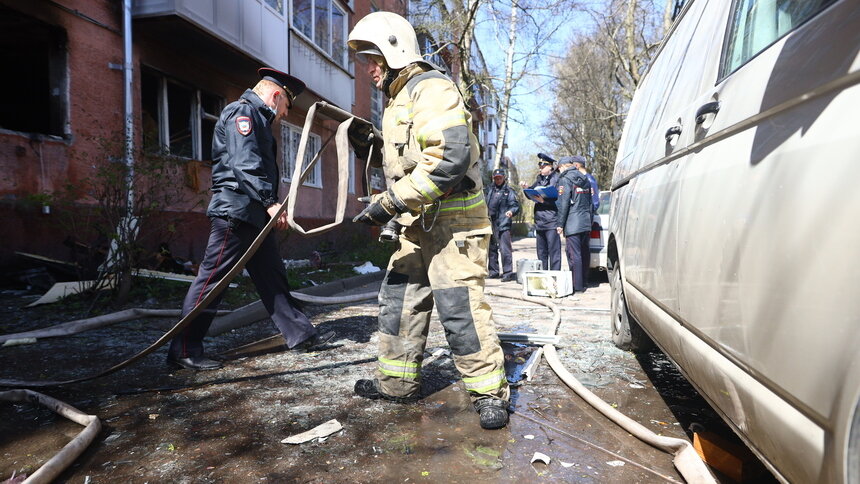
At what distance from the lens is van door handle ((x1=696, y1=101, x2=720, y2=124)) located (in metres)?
1.67

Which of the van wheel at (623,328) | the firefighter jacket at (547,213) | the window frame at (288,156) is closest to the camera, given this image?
the van wheel at (623,328)

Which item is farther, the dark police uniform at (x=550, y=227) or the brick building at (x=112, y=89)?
the dark police uniform at (x=550, y=227)

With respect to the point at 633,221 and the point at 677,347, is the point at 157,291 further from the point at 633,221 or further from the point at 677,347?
the point at 677,347

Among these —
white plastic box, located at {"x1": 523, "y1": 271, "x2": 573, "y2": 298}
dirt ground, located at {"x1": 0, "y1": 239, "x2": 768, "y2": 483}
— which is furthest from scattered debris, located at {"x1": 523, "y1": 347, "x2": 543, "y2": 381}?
white plastic box, located at {"x1": 523, "y1": 271, "x2": 573, "y2": 298}

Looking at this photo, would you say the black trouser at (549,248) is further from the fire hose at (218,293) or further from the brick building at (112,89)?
the brick building at (112,89)

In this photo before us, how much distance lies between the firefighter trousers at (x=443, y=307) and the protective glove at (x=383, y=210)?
24 centimetres

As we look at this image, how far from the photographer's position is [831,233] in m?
0.93

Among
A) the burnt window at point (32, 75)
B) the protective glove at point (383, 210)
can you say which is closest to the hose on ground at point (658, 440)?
the protective glove at point (383, 210)

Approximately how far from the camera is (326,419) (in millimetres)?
2523

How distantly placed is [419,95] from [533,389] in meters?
1.76

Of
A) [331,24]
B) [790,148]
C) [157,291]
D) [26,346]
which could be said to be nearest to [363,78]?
[331,24]

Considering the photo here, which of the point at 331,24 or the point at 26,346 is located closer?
the point at 26,346

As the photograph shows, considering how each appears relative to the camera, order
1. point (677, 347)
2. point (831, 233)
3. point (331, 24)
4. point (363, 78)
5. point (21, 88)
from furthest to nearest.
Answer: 1. point (363, 78)
2. point (331, 24)
3. point (21, 88)
4. point (677, 347)
5. point (831, 233)

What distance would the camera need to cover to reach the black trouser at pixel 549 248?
7.43 metres
